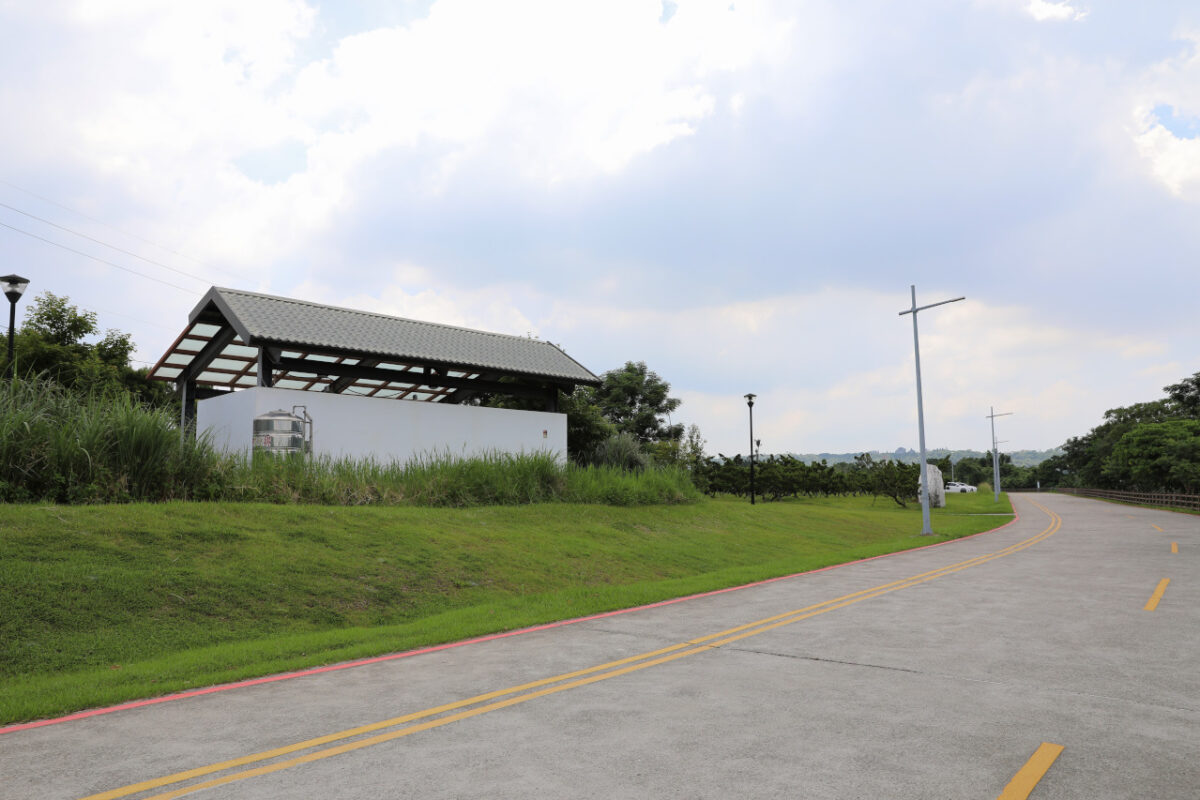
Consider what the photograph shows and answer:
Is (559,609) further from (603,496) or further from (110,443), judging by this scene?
(603,496)

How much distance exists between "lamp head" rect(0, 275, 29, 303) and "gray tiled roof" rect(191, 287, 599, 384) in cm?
492

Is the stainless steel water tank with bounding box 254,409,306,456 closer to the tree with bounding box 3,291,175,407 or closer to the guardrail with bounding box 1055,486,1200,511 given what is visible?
the tree with bounding box 3,291,175,407

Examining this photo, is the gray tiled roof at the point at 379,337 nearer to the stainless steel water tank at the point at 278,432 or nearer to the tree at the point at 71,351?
the stainless steel water tank at the point at 278,432

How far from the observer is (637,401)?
5334 centimetres

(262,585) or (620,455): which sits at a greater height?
(620,455)

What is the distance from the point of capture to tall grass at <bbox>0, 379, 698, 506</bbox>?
1211 cm

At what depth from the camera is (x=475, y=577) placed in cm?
1330

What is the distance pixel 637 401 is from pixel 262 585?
43.4 meters

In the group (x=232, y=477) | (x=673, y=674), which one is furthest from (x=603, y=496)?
(x=673, y=674)

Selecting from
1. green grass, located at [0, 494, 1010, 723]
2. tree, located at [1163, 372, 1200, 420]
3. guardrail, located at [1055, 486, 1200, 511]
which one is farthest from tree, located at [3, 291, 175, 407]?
tree, located at [1163, 372, 1200, 420]

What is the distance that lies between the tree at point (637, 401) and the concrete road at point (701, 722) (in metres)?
42.5

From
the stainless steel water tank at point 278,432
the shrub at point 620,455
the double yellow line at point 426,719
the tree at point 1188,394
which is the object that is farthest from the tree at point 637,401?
the tree at point 1188,394

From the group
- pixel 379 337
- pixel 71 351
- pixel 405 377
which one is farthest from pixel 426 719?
pixel 71 351

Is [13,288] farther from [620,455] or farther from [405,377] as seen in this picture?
[620,455]
